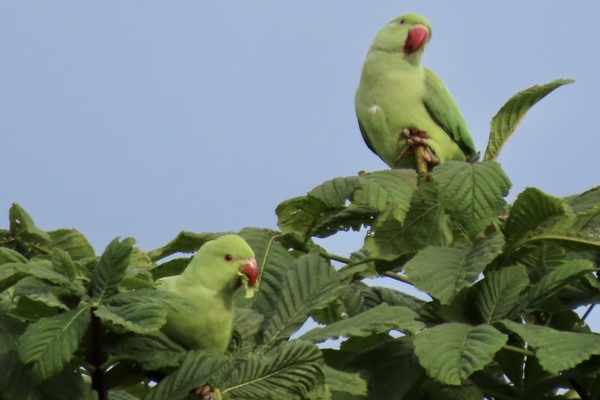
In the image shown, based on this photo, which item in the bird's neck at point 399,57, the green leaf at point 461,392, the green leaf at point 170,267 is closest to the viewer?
the green leaf at point 461,392

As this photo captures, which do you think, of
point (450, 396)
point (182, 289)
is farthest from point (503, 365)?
point (182, 289)

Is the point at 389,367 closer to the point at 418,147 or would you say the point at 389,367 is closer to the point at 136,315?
the point at 136,315

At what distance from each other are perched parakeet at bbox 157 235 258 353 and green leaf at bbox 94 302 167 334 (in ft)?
1.49

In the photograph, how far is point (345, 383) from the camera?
2.20 meters

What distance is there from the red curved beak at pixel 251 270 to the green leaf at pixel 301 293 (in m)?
0.11

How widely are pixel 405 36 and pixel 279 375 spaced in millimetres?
3290

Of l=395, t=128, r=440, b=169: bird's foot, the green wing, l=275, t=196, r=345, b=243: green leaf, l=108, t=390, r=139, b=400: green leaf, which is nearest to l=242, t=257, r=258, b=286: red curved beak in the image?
l=275, t=196, r=345, b=243: green leaf

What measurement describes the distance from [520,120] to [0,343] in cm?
204

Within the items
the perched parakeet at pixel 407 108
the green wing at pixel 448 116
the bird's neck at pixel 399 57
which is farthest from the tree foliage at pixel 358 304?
the bird's neck at pixel 399 57

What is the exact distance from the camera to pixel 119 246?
6.46ft

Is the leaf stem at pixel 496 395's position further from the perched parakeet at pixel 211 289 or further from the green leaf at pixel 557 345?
the perched parakeet at pixel 211 289

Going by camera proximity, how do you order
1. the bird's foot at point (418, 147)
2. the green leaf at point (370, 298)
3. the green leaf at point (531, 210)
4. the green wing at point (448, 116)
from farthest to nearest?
the green wing at point (448, 116)
the bird's foot at point (418, 147)
the green leaf at point (370, 298)
the green leaf at point (531, 210)

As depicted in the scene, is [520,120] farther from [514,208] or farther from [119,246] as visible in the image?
[119,246]

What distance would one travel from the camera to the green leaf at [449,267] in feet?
8.12
